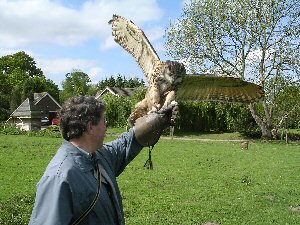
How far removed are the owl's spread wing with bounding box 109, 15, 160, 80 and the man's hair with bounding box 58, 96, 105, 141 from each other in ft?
3.83

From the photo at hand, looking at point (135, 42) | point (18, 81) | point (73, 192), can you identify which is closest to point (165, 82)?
point (135, 42)

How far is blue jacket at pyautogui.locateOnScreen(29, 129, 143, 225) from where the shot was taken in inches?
93.7

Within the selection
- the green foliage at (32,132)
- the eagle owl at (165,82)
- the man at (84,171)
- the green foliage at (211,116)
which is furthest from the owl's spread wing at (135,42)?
the green foliage at (211,116)

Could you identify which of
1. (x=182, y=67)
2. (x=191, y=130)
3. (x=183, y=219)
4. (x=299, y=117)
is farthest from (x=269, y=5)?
(x=182, y=67)

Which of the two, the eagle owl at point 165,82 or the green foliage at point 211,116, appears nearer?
the eagle owl at point 165,82

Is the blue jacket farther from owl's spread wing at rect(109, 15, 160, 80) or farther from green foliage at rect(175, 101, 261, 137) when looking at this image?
green foliage at rect(175, 101, 261, 137)

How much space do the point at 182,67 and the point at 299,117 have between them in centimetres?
2818

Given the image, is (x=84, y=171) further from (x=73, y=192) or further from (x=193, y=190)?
(x=193, y=190)

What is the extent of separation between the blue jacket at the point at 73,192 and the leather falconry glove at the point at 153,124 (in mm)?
439

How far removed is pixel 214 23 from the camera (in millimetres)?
29312

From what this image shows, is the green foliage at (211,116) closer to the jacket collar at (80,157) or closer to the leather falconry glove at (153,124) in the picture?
the leather falconry glove at (153,124)

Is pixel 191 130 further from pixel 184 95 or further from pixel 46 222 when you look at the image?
pixel 46 222

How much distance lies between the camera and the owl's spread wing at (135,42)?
396 centimetres

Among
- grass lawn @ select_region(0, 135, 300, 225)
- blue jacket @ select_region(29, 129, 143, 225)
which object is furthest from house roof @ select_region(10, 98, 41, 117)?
blue jacket @ select_region(29, 129, 143, 225)
